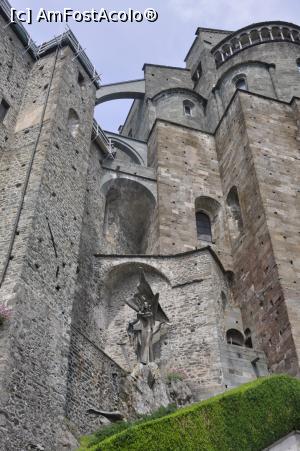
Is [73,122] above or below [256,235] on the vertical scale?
above

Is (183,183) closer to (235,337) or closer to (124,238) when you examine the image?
(124,238)

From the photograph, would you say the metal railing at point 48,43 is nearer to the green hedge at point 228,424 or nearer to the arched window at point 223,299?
the arched window at point 223,299

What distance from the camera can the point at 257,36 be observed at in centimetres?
2900

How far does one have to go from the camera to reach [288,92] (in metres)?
25.1

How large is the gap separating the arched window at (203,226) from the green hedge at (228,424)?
31.1ft

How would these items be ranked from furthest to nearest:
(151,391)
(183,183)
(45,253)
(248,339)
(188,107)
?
(188,107) → (183,183) → (248,339) → (151,391) → (45,253)

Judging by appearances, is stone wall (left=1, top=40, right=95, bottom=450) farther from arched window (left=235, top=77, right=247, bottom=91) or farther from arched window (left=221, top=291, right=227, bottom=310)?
arched window (left=235, top=77, right=247, bottom=91)

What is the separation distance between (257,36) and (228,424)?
22.9 meters

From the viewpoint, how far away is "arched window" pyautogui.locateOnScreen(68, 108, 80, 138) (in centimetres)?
1814

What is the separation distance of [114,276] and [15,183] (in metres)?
4.22

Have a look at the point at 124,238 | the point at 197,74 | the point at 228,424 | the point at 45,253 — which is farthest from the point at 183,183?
the point at 228,424

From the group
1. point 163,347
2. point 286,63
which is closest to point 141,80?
point 286,63

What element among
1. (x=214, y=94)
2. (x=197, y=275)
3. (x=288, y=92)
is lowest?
(x=197, y=275)

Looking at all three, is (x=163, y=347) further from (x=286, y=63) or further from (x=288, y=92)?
(x=286, y=63)
